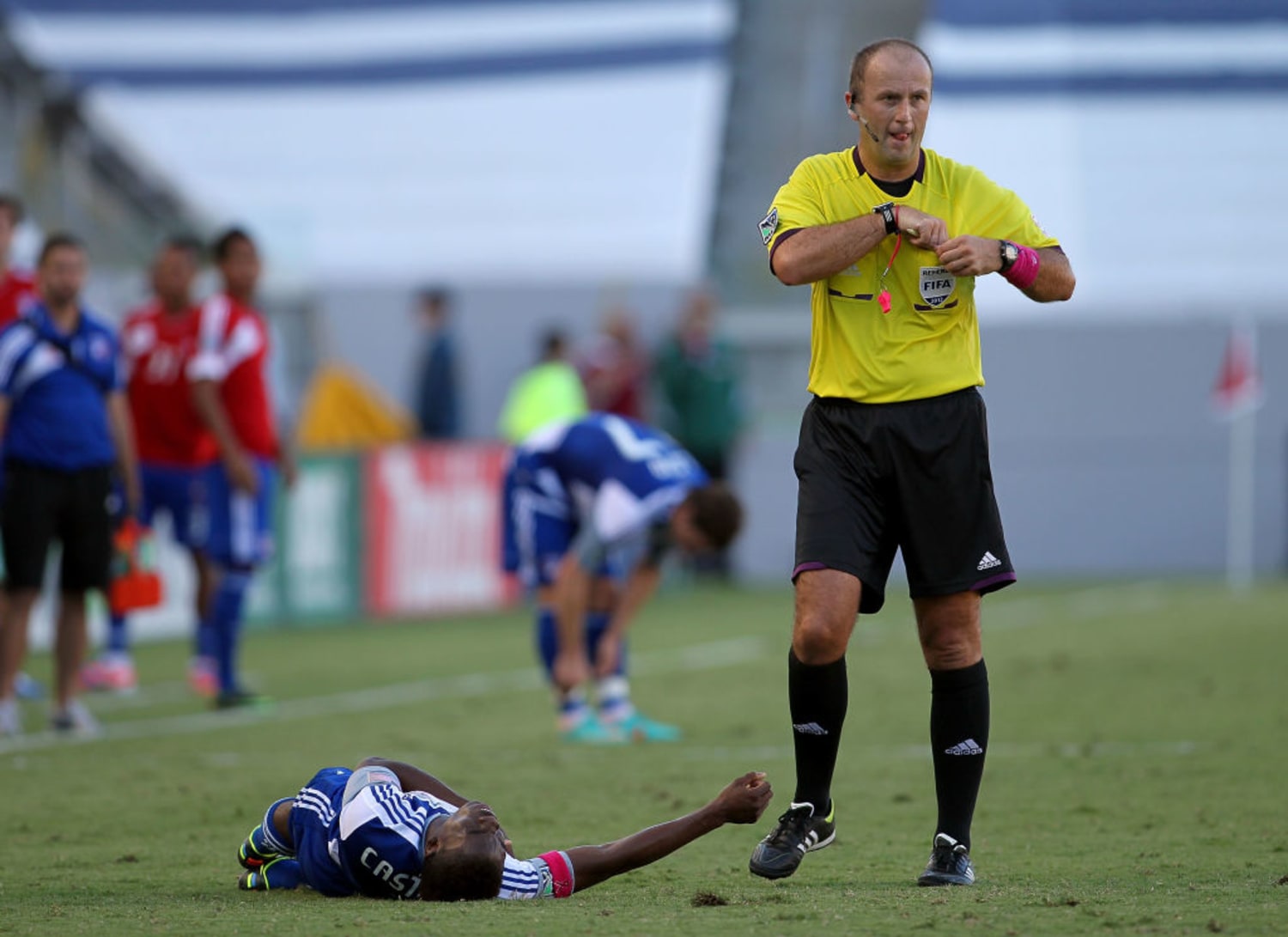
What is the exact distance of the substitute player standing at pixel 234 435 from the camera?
38.4ft

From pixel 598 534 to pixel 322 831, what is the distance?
4.63 metres

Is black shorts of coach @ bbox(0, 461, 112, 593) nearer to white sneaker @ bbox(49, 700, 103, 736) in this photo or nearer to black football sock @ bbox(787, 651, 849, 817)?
white sneaker @ bbox(49, 700, 103, 736)

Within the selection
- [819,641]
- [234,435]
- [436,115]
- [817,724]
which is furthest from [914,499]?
[436,115]

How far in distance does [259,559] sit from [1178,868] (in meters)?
6.92

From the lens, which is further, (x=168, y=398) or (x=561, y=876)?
(x=168, y=398)

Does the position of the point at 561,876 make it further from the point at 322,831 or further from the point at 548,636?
the point at 548,636

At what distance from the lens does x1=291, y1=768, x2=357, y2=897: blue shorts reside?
18.6ft

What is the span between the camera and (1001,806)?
7625mm

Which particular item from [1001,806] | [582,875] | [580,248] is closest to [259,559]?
[1001,806]

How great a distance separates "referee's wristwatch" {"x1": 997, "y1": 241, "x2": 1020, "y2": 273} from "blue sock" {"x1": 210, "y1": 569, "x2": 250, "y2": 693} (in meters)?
6.92

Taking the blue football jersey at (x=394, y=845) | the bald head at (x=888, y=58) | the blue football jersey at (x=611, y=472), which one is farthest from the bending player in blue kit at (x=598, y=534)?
the blue football jersey at (x=394, y=845)

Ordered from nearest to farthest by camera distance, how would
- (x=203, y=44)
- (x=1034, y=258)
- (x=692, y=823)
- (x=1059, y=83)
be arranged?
1. (x=692, y=823)
2. (x=1034, y=258)
3. (x=1059, y=83)
4. (x=203, y=44)

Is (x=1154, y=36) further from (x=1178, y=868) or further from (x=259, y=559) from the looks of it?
(x=1178, y=868)

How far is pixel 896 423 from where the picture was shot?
583cm
